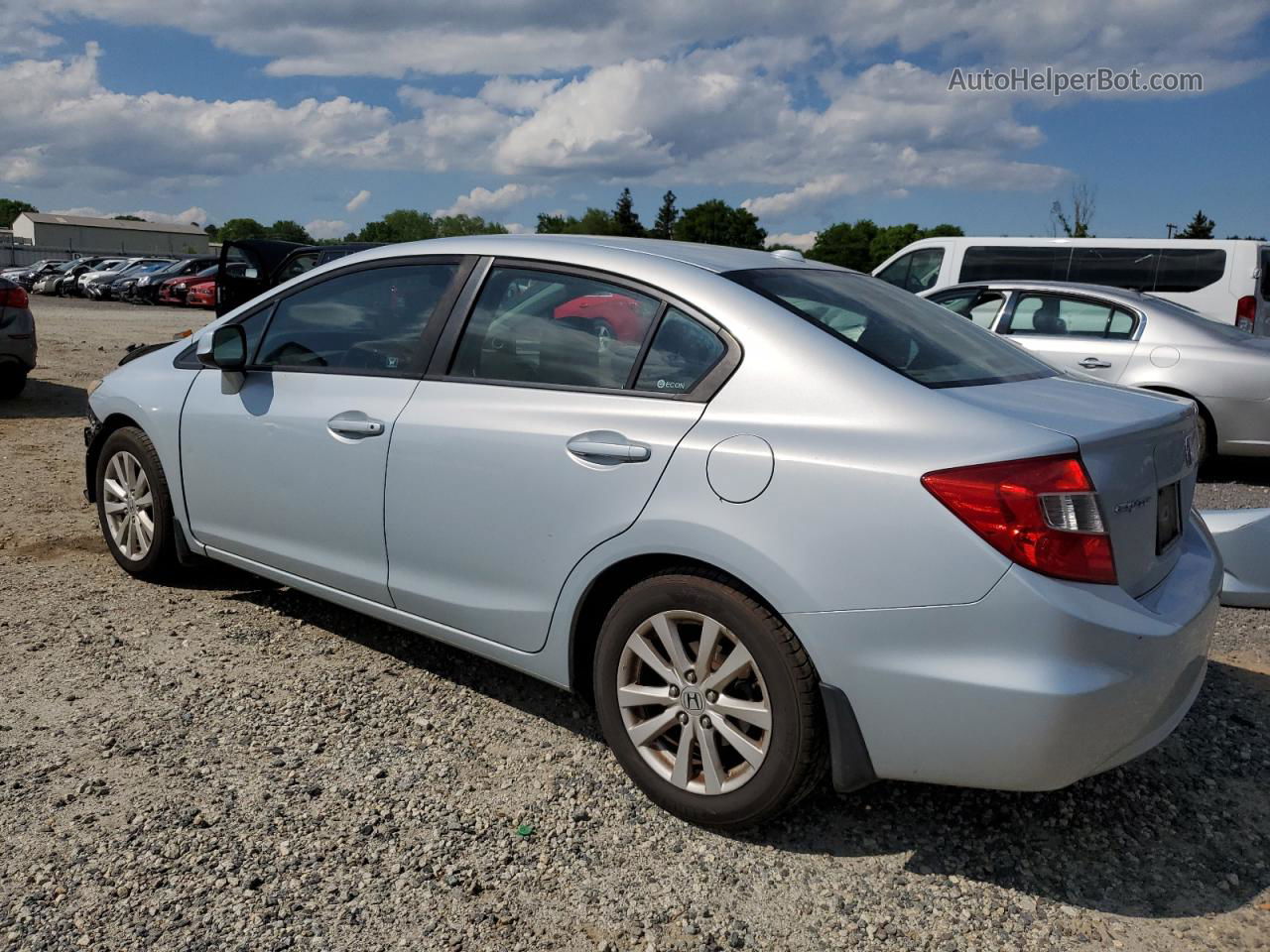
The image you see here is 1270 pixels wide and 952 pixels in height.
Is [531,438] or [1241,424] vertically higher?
[531,438]

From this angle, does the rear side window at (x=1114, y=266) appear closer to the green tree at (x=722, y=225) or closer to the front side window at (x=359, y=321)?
the front side window at (x=359, y=321)

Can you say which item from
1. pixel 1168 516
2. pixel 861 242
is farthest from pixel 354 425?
pixel 861 242

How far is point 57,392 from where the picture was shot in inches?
472

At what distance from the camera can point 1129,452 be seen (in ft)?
9.05

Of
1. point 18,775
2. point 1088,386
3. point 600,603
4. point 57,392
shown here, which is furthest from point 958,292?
point 57,392

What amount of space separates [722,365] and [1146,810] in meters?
1.85

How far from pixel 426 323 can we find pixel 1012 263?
12.8 meters

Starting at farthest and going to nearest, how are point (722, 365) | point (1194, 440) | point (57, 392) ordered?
point (57, 392), point (1194, 440), point (722, 365)

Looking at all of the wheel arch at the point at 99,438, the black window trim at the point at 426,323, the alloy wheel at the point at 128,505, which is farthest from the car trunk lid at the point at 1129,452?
the wheel arch at the point at 99,438

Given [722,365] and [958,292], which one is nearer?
[722,365]

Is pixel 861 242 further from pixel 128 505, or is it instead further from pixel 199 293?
pixel 128 505

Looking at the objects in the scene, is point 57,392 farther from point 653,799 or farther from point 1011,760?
point 1011,760

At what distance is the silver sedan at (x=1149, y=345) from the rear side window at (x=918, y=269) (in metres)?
4.90

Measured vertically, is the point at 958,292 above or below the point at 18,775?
above
